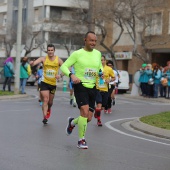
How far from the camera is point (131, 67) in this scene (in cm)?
5009

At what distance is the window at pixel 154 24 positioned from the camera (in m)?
43.3

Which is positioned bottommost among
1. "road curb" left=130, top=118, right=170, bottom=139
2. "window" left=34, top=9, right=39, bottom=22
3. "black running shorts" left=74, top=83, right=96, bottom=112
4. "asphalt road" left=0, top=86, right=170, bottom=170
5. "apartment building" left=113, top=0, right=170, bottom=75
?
"road curb" left=130, top=118, right=170, bottom=139

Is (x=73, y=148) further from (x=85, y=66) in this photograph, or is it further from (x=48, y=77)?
(x=48, y=77)

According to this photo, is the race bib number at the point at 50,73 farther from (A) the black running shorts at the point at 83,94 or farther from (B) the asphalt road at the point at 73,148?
(A) the black running shorts at the point at 83,94

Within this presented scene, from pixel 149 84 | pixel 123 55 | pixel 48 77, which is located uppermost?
pixel 123 55

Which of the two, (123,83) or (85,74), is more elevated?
(85,74)

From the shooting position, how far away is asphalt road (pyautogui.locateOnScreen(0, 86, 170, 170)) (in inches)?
324

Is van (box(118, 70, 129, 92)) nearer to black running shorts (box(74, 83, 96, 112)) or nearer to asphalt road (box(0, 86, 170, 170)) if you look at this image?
Result: asphalt road (box(0, 86, 170, 170))

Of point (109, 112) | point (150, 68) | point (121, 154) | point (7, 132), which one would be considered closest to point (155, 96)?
point (150, 68)

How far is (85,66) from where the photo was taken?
1032 centimetres

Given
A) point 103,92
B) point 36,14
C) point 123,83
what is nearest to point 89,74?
point 103,92

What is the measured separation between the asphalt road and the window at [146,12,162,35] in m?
28.6

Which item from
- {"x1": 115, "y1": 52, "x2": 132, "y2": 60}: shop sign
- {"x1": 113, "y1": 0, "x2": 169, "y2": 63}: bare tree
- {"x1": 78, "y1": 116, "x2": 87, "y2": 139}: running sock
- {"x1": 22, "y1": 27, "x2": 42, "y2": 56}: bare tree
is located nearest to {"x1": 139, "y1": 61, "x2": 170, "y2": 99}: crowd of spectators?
{"x1": 113, "y1": 0, "x2": 169, "y2": 63}: bare tree

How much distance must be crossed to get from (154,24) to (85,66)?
34.7 meters
